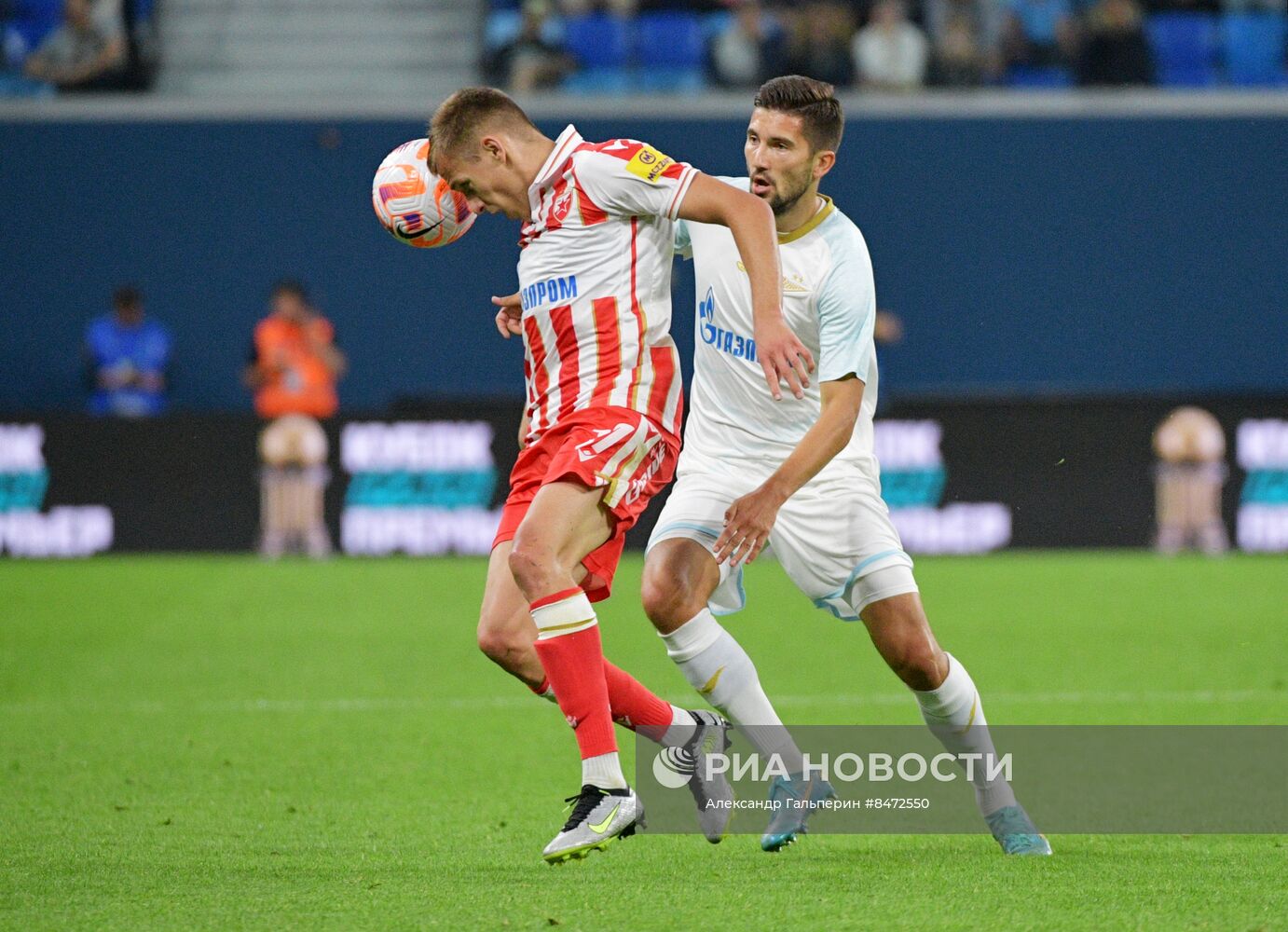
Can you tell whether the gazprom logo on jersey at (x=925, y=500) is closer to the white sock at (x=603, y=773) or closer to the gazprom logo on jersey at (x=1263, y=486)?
the gazprom logo on jersey at (x=1263, y=486)

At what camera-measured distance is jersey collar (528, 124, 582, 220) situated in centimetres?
475

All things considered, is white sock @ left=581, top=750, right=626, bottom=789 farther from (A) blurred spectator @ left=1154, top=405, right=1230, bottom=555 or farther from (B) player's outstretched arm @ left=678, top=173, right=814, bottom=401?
(A) blurred spectator @ left=1154, top=405, right=1230, bottom=555

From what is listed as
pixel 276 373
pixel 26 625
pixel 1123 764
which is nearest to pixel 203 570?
pixel 276 373

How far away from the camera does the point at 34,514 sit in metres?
14.5

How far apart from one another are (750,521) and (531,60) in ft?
42.3

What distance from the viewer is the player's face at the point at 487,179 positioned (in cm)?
477

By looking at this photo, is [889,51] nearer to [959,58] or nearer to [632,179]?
[959,58]

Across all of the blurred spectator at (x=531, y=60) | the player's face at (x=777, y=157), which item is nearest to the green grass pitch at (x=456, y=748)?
the player's face at (x=777, y=157)

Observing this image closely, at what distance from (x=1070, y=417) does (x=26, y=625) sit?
795 cm

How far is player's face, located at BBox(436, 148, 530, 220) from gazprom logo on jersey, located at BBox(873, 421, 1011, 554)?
9622 millimetres

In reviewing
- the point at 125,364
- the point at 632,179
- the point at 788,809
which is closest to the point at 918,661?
the point at 788,809

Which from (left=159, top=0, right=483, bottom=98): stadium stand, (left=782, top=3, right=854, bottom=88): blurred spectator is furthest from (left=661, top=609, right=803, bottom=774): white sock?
(left=159, top=0, right=483, bottom=98): stadium stand

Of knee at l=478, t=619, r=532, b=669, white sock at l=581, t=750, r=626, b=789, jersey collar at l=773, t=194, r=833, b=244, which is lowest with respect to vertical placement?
white sock at l=581, t=750, r=626, b=789

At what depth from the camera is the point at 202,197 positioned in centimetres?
1759
